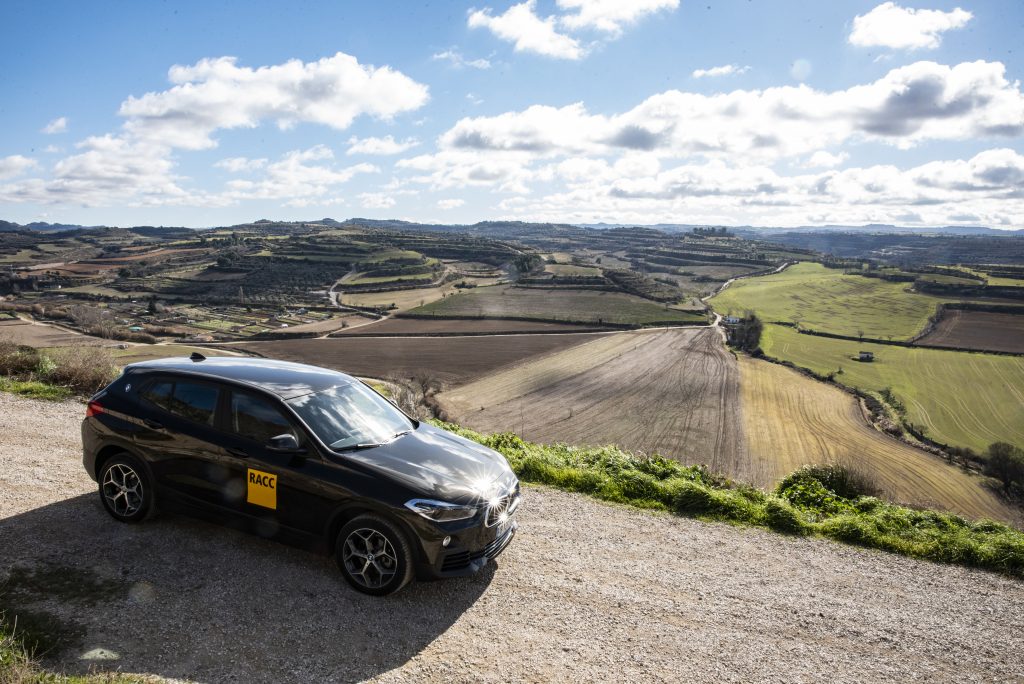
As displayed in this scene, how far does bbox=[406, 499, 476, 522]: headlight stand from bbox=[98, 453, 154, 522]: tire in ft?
10.7

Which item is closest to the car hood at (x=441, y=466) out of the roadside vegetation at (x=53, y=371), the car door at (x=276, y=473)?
the car door at (x=276, y=473)

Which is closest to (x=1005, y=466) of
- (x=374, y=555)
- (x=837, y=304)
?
(x=374, y=555)

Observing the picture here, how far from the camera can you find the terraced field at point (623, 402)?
39.8m

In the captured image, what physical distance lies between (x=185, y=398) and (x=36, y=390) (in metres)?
9.41

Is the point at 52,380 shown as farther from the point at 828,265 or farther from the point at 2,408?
the point at 828,265

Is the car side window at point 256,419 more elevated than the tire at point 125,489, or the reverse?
the car side window at point 256,419

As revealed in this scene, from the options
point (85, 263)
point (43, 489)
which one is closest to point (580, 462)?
point (43, 489)

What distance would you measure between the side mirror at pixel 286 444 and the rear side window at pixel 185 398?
98 cm

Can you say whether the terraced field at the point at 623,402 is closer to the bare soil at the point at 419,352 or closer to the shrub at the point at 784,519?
the bare soil at the point at 419,352

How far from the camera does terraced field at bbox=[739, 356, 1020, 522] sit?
1308 inches

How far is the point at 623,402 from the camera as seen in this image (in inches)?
1941

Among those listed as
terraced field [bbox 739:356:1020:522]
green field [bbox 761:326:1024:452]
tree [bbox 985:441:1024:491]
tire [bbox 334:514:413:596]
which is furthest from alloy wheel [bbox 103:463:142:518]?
green field [bbox 761:326:1024:452]

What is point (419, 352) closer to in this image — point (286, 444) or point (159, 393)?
point (159, 393)

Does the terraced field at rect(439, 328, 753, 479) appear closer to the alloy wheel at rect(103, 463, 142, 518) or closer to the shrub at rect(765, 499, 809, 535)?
the shrub at rect(765, 499, 809, 535)
